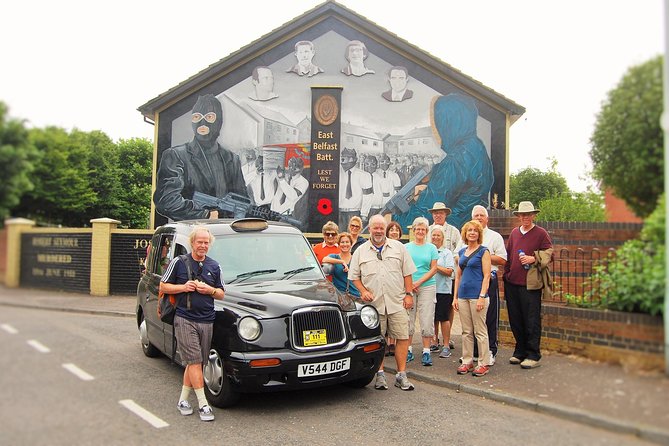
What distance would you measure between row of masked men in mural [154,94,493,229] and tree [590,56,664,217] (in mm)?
15955

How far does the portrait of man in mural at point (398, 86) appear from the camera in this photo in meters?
18.4

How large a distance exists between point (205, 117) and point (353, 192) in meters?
6.06

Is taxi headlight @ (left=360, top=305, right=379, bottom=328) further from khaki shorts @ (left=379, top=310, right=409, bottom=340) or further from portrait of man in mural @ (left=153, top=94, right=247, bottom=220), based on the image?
portrait of man in mural @ (left=153, top=94, right=247, bottom=220)

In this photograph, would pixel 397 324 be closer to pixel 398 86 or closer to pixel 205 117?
pixel 398 86

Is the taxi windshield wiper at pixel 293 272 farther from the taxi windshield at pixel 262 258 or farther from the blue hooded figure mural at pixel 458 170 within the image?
the blue hooded figure mural at pixel 458 170

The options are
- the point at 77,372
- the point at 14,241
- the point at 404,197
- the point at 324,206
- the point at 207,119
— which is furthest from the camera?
the point at 207,119

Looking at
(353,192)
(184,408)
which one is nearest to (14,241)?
(184,408)

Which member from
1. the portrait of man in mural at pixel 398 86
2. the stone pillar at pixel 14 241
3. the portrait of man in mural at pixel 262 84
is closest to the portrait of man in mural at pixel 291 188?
the portrait of man in mural at pixel 262 84

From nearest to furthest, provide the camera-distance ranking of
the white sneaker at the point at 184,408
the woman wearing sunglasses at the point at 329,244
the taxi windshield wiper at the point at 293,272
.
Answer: the white sneaker at the point at 184,408
the taxi windshield wiper at the point at 293,272
the woman wearing sunglasses at the point at 329,244

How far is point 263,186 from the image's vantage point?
18.6 m

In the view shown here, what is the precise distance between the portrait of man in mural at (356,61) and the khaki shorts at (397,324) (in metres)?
14.0

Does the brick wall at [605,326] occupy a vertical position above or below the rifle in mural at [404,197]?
below

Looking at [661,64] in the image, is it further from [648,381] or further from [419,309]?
[419,309]

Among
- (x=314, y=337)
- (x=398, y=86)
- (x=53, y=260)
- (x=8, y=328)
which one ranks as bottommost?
(x=314, y=337)
